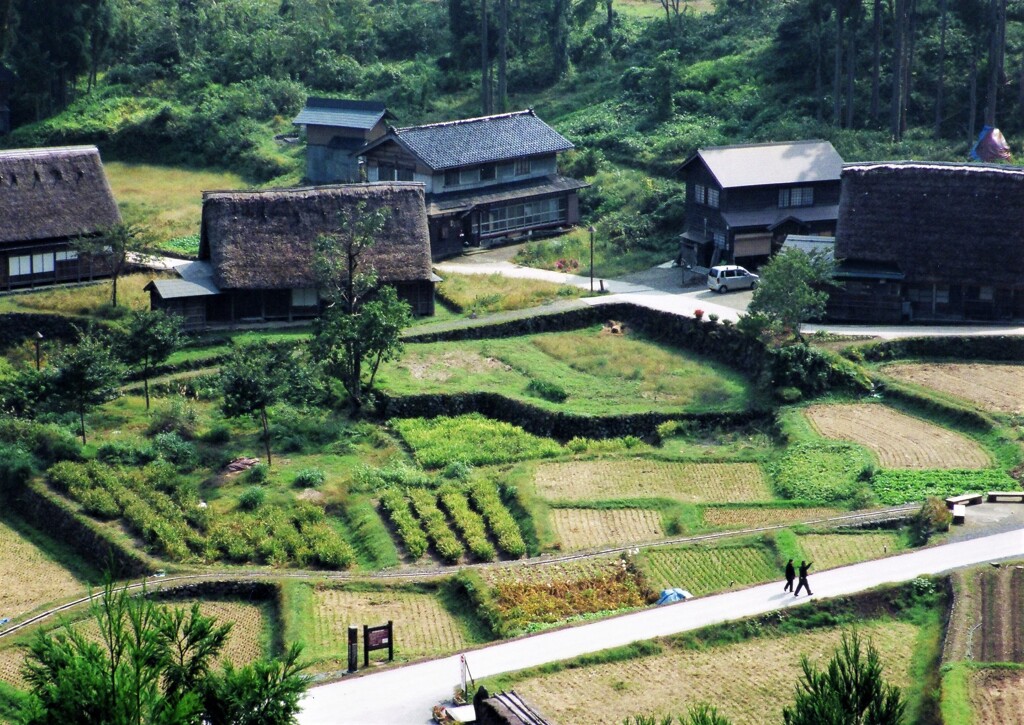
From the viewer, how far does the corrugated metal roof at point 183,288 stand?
165 ft

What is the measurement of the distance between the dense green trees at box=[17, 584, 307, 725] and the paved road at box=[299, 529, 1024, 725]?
4.62 metres

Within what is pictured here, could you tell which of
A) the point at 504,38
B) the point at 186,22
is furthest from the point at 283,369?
the point at 186,22

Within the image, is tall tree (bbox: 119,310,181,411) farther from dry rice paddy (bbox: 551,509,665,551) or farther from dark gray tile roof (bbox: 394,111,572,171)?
dark gray tile roof (bbox: 394,111,572,171)

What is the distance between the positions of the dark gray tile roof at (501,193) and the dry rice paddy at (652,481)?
71.7 feet

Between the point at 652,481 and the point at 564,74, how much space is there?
4449 centimetres

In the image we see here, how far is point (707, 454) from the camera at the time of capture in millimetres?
41938

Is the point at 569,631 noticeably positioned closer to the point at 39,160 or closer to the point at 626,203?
the point at 39,160

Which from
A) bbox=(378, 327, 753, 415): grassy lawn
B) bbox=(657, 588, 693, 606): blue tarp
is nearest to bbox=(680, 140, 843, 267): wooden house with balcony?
bbox=(378, 327, 753, 415): grassy lawn

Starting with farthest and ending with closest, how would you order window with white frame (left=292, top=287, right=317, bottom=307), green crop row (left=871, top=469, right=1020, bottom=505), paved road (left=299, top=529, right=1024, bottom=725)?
window with white frame (left=292, top=287, right=317, bottom=307), green crop row (left=871, top=469, right=1020, bottom=505), paved road (left=299, top=529, right=1024, bottom=725)

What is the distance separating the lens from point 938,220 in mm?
50125

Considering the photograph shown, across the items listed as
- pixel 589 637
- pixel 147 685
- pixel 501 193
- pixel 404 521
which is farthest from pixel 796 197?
pixel 147 685

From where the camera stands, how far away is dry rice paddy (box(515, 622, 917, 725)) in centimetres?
2725

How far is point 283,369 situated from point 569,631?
16.0 metres

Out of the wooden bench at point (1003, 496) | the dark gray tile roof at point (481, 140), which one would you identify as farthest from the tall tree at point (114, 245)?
the wooden bench at point (1003, 496)
